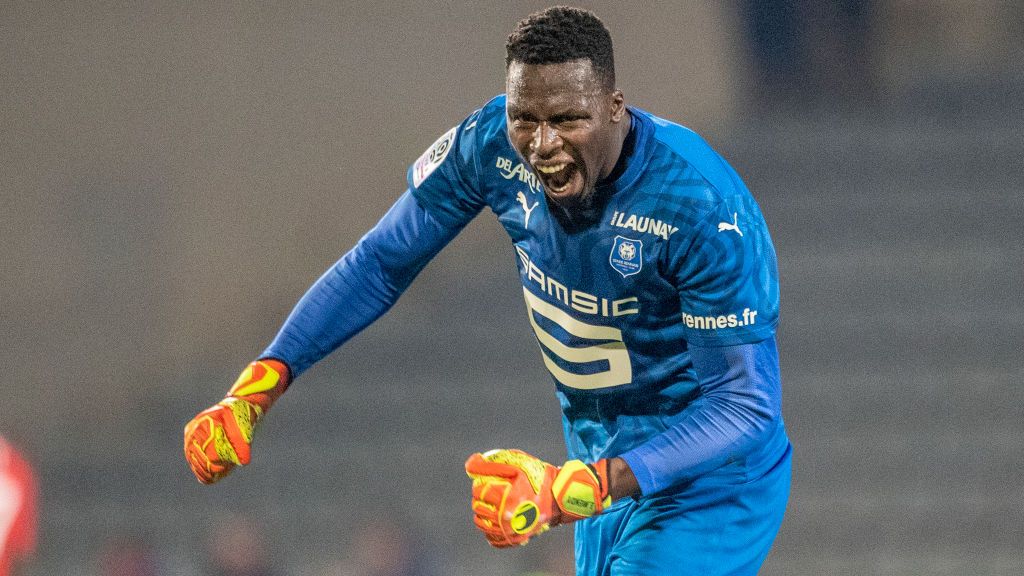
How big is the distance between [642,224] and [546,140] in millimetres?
232

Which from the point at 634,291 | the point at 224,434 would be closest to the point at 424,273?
the point at 224,434

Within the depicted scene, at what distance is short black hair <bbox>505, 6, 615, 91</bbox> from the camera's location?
1922 mm

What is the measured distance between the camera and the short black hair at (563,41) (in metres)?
A: 1.92

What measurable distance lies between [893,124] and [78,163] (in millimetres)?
4698

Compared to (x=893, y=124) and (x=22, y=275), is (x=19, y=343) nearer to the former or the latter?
(x=22, y=275)

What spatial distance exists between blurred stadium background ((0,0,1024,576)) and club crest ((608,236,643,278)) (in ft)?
13.6

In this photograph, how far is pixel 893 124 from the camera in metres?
7.23

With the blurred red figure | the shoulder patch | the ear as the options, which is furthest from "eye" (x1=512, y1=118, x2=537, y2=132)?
the blurred red figure

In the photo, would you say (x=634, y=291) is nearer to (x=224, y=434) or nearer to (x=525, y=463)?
(x=525, y=463)

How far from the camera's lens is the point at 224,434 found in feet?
7.29

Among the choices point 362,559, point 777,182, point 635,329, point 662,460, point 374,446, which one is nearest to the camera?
point 662,460

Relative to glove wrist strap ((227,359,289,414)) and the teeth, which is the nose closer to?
the teeth

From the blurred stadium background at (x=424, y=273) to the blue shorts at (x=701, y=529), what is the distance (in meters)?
3.89

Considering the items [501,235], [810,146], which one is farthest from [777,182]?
[501,235]
